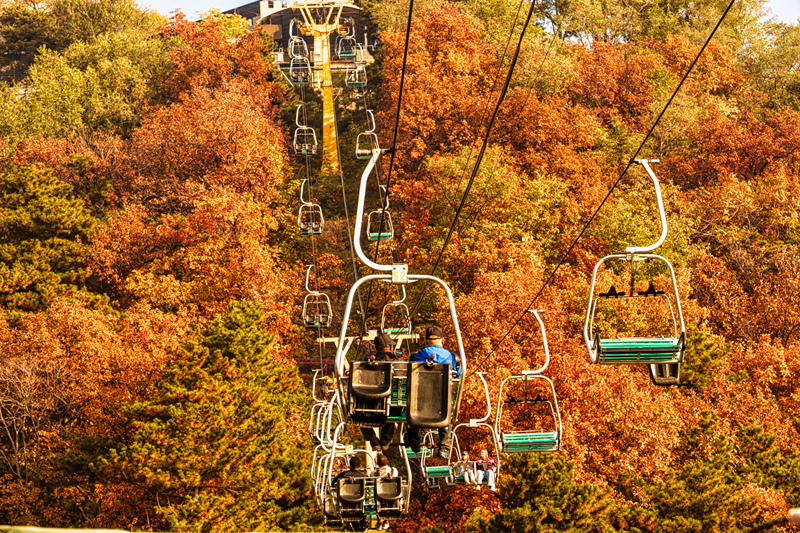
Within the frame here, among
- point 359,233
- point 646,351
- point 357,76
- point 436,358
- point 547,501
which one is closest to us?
point 359,233

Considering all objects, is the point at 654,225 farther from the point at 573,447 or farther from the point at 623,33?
the point at 623,33

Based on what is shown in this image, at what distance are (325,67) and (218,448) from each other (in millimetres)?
30505

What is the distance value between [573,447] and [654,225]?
15.1 metres

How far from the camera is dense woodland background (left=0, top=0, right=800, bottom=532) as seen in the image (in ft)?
73.2

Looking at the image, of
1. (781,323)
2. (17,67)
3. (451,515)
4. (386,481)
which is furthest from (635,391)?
(17,67)

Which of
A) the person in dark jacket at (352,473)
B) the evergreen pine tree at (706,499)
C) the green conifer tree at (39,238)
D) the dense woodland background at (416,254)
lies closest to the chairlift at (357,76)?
the dense woodland background at (416,254)

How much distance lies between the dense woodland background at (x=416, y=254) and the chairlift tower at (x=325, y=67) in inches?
35.2

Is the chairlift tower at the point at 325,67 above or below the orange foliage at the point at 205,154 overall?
above

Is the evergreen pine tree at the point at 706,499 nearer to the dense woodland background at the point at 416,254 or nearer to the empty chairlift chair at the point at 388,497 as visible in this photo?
the dense woodland background at the point at 416,254

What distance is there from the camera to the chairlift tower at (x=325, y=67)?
144 ft

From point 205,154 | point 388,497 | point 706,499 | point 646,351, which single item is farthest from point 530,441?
point 205,154

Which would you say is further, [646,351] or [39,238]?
[39,238]

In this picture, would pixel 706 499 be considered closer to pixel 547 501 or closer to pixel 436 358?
pixel 547 501

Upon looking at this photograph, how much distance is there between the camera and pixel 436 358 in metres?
8.83
